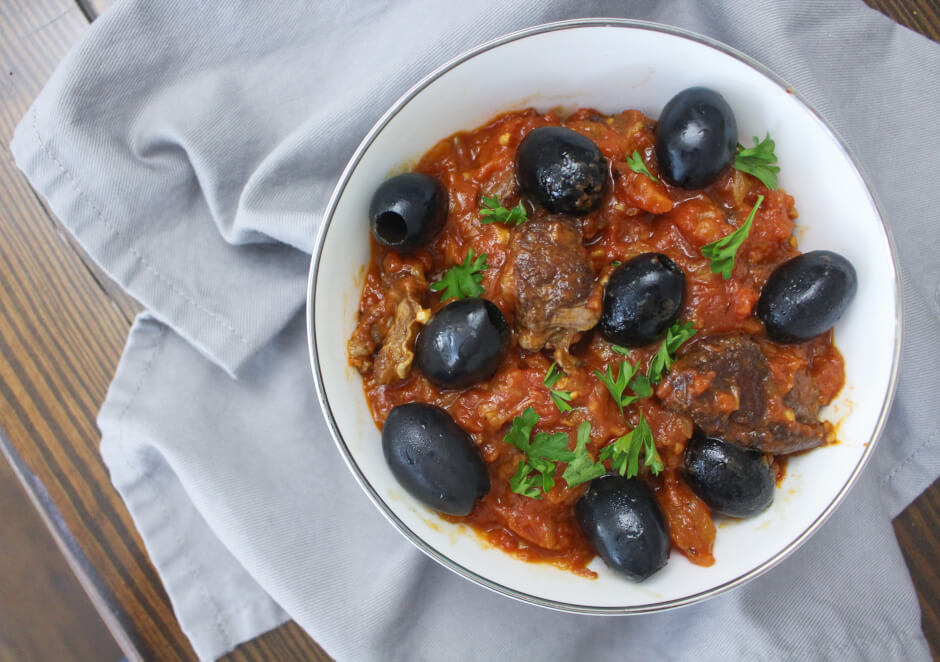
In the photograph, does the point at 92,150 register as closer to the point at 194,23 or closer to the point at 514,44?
the point at 194,23

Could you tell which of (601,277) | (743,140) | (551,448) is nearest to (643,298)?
(601,277)

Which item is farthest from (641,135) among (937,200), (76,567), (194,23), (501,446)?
(76,567)

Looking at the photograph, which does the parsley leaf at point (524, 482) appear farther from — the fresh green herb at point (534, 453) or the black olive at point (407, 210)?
the black olive at point (407, 210)

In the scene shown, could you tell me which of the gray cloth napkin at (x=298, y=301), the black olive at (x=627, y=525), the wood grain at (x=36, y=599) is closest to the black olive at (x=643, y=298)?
the black olive at (x=627, y=525)

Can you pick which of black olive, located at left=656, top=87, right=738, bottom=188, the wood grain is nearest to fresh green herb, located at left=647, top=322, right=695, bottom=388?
black olive, located at left=656, top=87, right=738, bottom=188

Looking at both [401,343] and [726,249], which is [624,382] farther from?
[401,343]

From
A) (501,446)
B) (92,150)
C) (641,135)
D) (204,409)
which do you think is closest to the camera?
(501,446)
